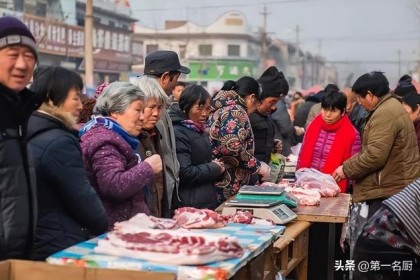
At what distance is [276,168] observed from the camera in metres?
6.46

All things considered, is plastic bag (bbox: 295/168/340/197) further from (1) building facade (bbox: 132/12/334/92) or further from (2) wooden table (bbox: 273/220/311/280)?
(1) building facade (bbox: 132/12/334/92)

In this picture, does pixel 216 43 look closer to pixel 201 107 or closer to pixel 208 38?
pixel 208 38

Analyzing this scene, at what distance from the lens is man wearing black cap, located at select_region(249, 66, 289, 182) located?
637cm

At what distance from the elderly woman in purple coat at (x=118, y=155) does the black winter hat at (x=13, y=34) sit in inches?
27.2

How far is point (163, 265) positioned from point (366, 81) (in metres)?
3.91

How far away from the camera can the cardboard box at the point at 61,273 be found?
2.46m

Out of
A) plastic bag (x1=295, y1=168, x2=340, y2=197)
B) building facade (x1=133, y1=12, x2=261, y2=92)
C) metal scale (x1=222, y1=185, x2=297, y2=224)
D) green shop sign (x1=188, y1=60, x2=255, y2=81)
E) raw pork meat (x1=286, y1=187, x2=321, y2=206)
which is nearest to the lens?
metal scale (x1=222, y1=185, x2=297, y2=224)

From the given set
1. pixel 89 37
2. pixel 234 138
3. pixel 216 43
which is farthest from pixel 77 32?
pixel 216 43

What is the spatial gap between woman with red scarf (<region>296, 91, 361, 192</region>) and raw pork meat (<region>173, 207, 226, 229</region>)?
11.0 feet

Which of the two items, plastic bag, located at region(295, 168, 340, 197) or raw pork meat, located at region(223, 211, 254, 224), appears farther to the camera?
plastic bag, located at region(295, 168, 340, 197)

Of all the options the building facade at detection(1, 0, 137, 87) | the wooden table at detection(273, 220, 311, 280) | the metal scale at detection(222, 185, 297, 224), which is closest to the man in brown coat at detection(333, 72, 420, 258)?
the wooden table at detection(273, 220, 311, 280)

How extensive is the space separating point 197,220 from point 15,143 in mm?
1018

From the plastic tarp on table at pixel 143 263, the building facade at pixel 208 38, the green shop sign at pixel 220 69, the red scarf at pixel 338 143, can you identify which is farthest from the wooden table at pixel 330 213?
the building facade at pixel 208 38

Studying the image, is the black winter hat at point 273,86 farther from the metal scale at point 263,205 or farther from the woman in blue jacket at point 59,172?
the woman in blue jacket at point 59,172
